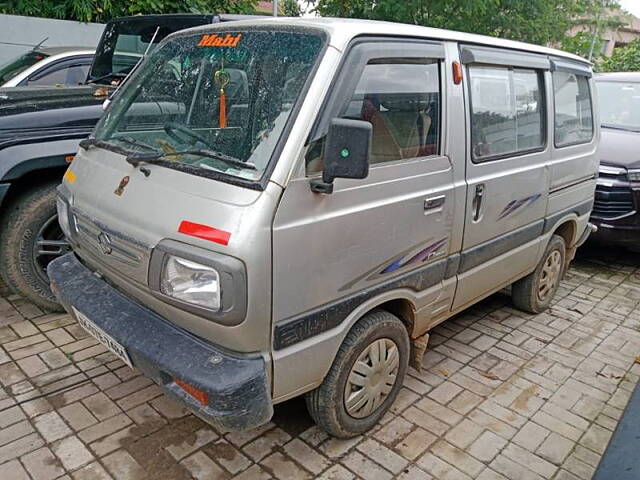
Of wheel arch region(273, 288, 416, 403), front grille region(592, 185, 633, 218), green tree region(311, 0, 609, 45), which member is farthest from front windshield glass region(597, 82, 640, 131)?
wheel arch region(273, 288, 416, 403)

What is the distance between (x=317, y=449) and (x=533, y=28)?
9.78m

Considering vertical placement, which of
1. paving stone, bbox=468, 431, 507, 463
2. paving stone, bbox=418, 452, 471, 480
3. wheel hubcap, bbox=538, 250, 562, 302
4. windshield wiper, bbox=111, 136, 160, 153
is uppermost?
windshield wiper, bbox=111, 136, 160, 153

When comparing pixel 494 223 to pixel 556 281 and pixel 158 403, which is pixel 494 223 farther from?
pixel 158 403

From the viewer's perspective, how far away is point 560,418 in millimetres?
3258

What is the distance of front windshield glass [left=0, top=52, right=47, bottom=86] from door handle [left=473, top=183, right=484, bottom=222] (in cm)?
499

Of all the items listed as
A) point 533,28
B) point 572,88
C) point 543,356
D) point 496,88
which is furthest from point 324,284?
point 533,28

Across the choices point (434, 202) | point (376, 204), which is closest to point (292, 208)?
point (376, 204)

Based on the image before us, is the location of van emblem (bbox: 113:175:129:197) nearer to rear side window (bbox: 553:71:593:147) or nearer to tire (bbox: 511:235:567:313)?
rear side window (bbox: 553:71:593:147)

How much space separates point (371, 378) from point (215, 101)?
1.67 metres

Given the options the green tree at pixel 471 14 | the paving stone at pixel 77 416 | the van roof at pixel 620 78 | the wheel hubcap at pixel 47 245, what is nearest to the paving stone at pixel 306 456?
the paving stone at pixel 77 416

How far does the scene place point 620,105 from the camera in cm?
693

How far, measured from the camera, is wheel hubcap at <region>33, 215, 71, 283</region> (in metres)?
3.81

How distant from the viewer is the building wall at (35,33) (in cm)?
944

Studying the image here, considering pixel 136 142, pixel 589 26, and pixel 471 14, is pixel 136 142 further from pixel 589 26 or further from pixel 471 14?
pixel 589 26
